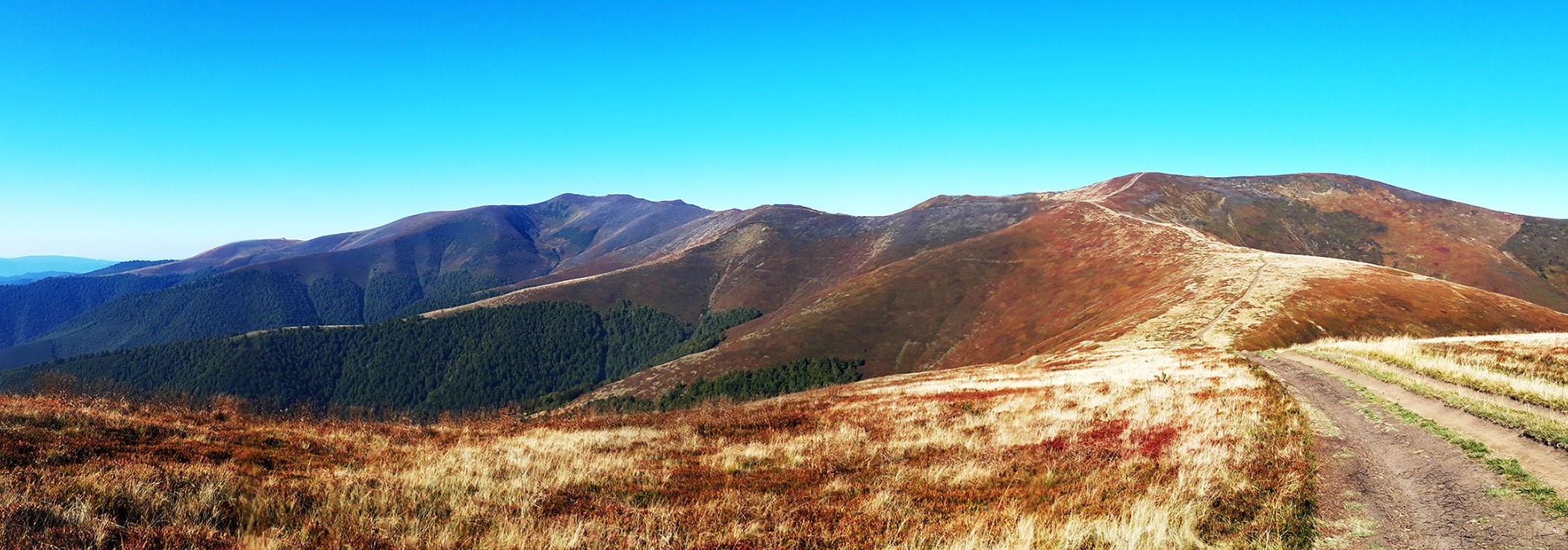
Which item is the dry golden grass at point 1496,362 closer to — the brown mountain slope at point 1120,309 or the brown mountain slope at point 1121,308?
A: the brown mountain slope at point 1121,308

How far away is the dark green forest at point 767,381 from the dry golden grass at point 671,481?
475 feet

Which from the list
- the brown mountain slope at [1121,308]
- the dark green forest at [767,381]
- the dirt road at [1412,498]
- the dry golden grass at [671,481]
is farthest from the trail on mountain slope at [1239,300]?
the dark green forest at [767,381]

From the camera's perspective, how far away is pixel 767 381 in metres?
167

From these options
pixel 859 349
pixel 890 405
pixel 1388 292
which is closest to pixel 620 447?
pixel 890 405

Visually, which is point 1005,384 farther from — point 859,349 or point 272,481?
point 859,349

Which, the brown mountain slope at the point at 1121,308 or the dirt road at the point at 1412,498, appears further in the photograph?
the brown mountain slope at the point at 1121,308

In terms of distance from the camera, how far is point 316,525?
817cm

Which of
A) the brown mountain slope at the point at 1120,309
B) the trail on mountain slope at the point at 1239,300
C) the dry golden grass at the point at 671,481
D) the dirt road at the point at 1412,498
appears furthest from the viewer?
the brown mountain slope at the point at 1120,309

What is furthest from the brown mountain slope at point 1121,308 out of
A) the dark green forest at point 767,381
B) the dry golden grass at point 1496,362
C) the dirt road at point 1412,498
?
the dirt road at point 1412,498

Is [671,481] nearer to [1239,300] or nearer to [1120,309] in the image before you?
[1239,300]

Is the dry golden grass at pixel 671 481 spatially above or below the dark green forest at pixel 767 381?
above

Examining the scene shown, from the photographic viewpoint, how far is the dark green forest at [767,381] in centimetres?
16325

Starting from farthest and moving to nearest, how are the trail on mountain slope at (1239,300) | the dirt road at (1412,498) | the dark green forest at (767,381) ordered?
the dark green forest at (767,381)
the trail on mountain slope at (1239,300)
the dirt road at (1412,498)

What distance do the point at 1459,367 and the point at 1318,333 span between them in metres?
49.5
